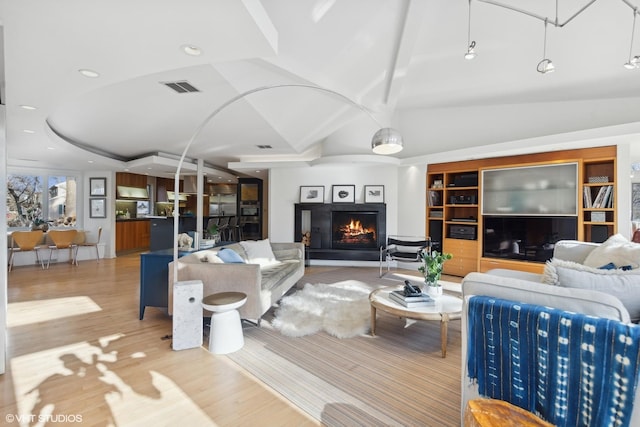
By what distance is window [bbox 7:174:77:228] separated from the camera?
24.1 ft

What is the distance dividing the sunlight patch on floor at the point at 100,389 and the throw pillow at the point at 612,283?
2332 mm

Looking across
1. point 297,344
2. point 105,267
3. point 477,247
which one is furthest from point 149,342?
point 477,247

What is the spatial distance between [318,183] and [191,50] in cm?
530

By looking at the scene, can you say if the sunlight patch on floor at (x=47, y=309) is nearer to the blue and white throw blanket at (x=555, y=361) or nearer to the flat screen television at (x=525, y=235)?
the blue and white throw blanket at (x=555, y=361)

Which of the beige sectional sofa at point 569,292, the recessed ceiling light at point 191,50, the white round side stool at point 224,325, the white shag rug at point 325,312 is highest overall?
the recessed ceiling light at point 191,50

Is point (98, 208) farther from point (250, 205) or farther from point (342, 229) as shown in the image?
→ point (342, 229)

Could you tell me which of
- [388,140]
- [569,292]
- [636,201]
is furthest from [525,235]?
[636,201]

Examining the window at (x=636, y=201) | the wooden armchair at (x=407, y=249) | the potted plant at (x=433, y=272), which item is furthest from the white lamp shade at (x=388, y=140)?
the window at (x=636, y=201)

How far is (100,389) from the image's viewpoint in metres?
2.22

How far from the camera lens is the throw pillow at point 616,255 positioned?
2986 millimetres

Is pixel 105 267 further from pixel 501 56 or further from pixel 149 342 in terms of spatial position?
pixel 501 56

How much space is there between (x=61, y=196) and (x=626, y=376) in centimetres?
1038

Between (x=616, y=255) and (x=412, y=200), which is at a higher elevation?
(x=412, y=200)

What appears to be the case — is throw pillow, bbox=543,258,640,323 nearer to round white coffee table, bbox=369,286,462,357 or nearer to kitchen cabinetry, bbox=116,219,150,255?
round white coffee table, bbox=369,286,462,357
